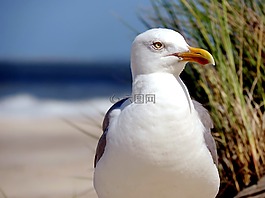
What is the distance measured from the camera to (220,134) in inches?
170

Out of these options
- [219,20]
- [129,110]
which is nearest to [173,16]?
[219,20]

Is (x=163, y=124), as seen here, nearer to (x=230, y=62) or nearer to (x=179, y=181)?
(x=179, y=181)

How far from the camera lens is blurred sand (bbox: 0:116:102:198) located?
25.6ft

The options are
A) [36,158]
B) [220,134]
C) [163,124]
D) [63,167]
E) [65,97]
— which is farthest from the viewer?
[65,97]

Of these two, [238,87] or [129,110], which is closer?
[129,110]

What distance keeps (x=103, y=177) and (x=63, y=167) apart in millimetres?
6491

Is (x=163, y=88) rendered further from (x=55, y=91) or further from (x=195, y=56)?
(x=55, y=91)

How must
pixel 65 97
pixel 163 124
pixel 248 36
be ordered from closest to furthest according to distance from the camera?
pixel 163 124 < pixel 248 36 < pixel 65 97

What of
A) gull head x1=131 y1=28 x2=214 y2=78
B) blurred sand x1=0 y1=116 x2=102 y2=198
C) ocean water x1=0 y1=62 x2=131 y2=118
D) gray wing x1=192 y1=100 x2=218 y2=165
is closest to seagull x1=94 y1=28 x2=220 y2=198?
gull head x1=131 y1=28 x2=214 y2=78

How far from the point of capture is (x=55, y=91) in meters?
24.4

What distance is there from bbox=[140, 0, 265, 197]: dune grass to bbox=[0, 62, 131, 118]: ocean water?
656 mm

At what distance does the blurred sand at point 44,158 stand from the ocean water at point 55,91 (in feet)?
3.13

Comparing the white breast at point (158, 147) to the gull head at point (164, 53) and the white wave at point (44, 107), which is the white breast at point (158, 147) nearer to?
the gull head at point (164, 53)

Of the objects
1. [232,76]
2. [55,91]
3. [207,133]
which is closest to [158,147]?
[207,133]
